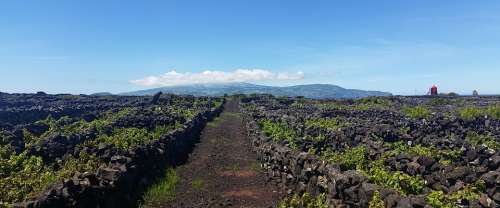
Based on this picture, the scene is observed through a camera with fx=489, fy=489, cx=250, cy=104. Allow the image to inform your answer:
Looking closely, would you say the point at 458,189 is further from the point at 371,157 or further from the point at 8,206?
the point at 8,206

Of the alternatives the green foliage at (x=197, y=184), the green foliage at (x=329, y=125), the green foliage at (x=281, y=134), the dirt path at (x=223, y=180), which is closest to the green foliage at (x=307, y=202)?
the dirt path at (x=223, y=180)

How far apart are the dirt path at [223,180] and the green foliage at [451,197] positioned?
8.08m

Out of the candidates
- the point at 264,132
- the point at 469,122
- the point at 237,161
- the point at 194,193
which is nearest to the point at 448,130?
the point at 469,122

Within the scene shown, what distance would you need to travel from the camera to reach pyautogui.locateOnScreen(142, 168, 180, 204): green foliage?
67.4ft

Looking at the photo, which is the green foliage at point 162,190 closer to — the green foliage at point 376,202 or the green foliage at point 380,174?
the green foliage at point 380,174

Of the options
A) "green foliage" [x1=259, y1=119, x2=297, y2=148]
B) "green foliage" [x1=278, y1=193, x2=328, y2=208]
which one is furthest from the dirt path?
"green foliage" [x1=278, y1=193, x2=328, y2=208]

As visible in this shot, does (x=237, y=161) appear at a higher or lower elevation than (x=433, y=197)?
lower

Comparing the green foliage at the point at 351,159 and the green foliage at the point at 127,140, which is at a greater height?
the green foliage at the point at 351,159

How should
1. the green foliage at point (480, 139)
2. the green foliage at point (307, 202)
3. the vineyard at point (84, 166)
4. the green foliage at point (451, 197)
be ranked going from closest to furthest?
the green foliage at point (451, 197)
the vineyard at point (84, 166)
the green foliage at point (307, 202)
the green foliage at point (480, 139)

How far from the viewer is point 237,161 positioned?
30.5m

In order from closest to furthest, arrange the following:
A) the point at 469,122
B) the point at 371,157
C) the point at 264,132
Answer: the point at 371,157, the point at 264,132, the point at 469,122

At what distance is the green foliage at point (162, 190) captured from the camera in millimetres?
20545

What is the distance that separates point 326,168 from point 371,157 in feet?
14.0

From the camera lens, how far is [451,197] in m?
12.9
